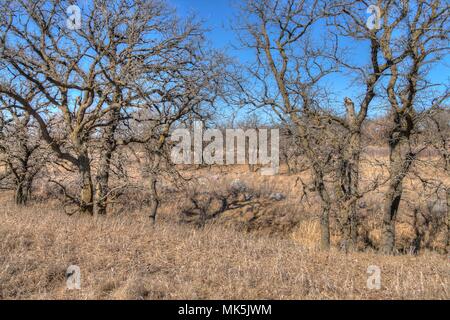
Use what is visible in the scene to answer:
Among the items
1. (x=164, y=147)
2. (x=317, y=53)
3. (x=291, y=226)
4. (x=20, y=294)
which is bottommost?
(x=291, y=226)

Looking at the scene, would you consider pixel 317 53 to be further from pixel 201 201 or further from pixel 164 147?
pixel 201 201

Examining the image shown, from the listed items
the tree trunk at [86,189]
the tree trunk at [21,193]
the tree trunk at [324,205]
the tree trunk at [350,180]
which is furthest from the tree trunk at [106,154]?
the tree trunk at [350,180]

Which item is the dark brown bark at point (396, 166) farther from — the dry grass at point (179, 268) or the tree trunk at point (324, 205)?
the dry grass at point (179, 268)

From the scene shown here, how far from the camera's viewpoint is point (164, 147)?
35.8 feet

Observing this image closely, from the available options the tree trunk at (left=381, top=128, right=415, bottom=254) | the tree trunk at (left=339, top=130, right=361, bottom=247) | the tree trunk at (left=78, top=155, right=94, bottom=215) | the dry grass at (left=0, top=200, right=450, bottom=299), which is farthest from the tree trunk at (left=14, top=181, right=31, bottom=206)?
the tree trunk at (left=381, top=128, right=415, bottom=254)

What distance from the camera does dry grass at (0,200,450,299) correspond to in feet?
11.9

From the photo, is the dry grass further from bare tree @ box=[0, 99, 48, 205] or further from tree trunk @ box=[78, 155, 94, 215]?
bare tree @ box=[0, 99, 48, 205]

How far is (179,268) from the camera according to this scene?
4.51 meters

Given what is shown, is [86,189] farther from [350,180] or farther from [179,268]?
[350,180]

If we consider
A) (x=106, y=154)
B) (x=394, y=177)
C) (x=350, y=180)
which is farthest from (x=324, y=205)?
(x=106, y=154)

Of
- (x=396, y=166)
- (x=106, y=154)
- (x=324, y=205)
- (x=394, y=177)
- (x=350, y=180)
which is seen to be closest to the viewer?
(x=394, y=177)

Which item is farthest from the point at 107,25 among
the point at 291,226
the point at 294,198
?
the point at 294,198

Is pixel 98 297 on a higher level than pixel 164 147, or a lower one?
lower
